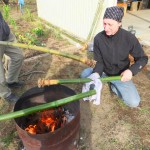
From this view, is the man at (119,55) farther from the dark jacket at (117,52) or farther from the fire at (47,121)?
the fire at (47,121)

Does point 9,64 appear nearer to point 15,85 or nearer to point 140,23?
point 15,85

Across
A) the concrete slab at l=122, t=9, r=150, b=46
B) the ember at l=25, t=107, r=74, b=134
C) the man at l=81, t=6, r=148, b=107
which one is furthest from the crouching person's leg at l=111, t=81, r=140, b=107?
the concrete slab at l=122, t=9, r=150, b=46

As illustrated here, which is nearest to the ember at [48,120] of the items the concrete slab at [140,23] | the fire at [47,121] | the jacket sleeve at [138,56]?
the fire at [47,121]

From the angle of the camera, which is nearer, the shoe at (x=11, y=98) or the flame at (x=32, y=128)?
the flame at (x=32, y=128)

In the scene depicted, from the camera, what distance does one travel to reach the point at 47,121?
3.44 metres

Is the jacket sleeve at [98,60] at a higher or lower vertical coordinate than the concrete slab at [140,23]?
higher

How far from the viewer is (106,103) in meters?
4.77

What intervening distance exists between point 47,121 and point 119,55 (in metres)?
1.90

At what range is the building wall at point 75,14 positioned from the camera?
23.0ft

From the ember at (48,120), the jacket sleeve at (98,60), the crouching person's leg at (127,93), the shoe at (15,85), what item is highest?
the jacket sleeve at (98,60)

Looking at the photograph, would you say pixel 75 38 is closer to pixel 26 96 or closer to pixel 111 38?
pixel 111 38

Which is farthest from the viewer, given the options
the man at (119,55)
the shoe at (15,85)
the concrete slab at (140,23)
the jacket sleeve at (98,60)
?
the concrete slab at (140,23)

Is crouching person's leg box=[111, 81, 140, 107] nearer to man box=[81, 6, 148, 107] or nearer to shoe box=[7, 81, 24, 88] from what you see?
man box=[81, 6, 148, 107]

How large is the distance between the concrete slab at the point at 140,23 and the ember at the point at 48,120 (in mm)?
4244
